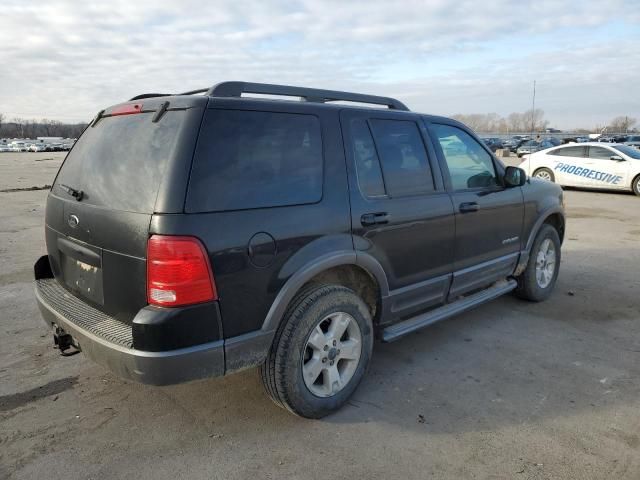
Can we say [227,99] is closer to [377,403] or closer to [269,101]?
[269,101]

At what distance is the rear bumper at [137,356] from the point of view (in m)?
2.49

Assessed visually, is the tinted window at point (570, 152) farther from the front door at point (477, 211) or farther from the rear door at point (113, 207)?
the rear door at point (113, 207)

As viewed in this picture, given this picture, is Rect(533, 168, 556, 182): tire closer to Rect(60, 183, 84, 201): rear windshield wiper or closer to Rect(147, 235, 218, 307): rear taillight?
Rect(60, 183, 84, 201): rear windshield wiper

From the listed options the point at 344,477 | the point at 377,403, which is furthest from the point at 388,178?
the point at 344,477

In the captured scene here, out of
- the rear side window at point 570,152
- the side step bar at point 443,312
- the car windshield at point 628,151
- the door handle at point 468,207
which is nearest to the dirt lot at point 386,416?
the side step bar at point 443,312

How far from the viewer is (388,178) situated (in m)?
3.51

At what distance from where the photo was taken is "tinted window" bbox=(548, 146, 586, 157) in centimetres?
1579

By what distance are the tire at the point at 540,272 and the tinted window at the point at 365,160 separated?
2.47 meters

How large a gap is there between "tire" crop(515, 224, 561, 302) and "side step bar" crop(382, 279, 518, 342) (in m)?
0.35

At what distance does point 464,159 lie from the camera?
168 inches

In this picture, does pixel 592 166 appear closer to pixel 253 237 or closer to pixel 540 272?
pixel 540 272

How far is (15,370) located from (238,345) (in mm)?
2126

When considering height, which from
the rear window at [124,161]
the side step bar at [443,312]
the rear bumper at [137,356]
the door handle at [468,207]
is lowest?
the side step bar at [443,312]

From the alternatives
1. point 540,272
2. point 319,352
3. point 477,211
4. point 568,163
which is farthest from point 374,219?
point 568,163
